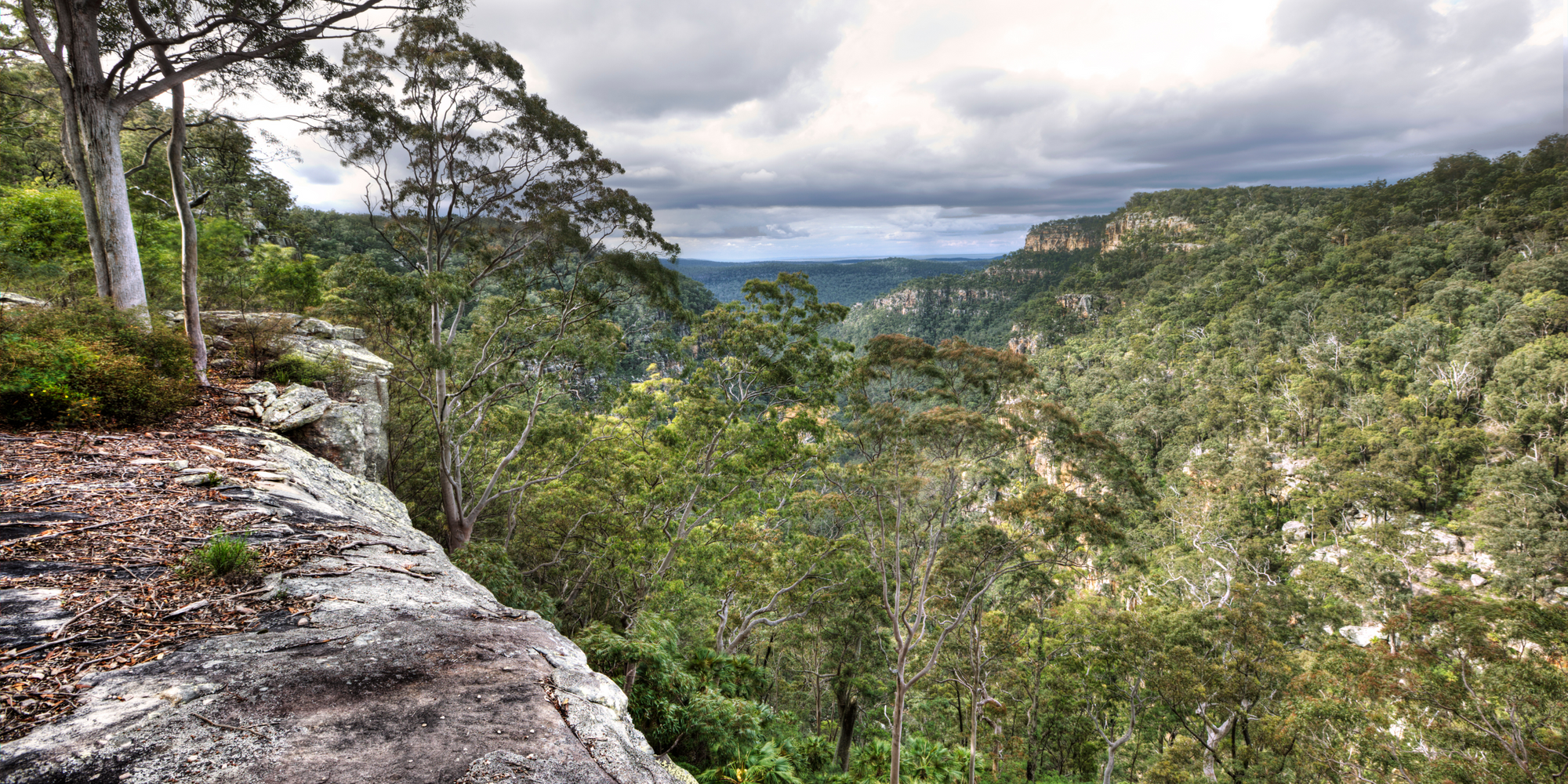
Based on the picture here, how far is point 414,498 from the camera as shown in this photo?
1427cm

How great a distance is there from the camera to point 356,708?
258 cm

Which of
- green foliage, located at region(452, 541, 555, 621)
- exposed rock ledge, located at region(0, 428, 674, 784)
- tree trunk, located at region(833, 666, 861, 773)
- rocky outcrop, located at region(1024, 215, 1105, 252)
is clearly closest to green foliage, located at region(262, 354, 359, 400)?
green foliage, located at region(452, 541, 555, 621)

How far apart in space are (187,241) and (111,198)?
931 millimetres

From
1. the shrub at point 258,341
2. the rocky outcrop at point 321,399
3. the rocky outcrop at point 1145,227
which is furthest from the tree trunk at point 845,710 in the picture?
the rocky outcrop at point 1145,227

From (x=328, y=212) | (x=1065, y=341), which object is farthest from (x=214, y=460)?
(x=1065, y=341)

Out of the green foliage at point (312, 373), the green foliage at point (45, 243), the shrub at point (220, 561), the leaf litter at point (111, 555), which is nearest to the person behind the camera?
the leaf litter at point (111, 555)

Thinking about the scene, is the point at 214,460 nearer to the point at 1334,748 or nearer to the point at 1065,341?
the point at 1334,748

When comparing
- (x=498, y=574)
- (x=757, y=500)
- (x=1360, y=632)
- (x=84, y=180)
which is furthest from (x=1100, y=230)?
(x=84, y=180)

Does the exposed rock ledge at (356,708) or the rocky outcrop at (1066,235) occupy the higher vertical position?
the rocky outcrop at (1066,235)

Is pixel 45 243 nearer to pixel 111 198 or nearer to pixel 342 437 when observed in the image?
pixel 111 198

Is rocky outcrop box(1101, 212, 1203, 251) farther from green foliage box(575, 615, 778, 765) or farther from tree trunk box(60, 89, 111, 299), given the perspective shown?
tree trunk box(60, 89, 111, 299)

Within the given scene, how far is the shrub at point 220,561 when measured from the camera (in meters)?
3.54

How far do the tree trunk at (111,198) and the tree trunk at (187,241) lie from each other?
1.68ft

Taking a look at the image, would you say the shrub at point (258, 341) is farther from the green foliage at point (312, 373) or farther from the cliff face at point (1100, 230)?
the cliff face at point (1100, 230)
